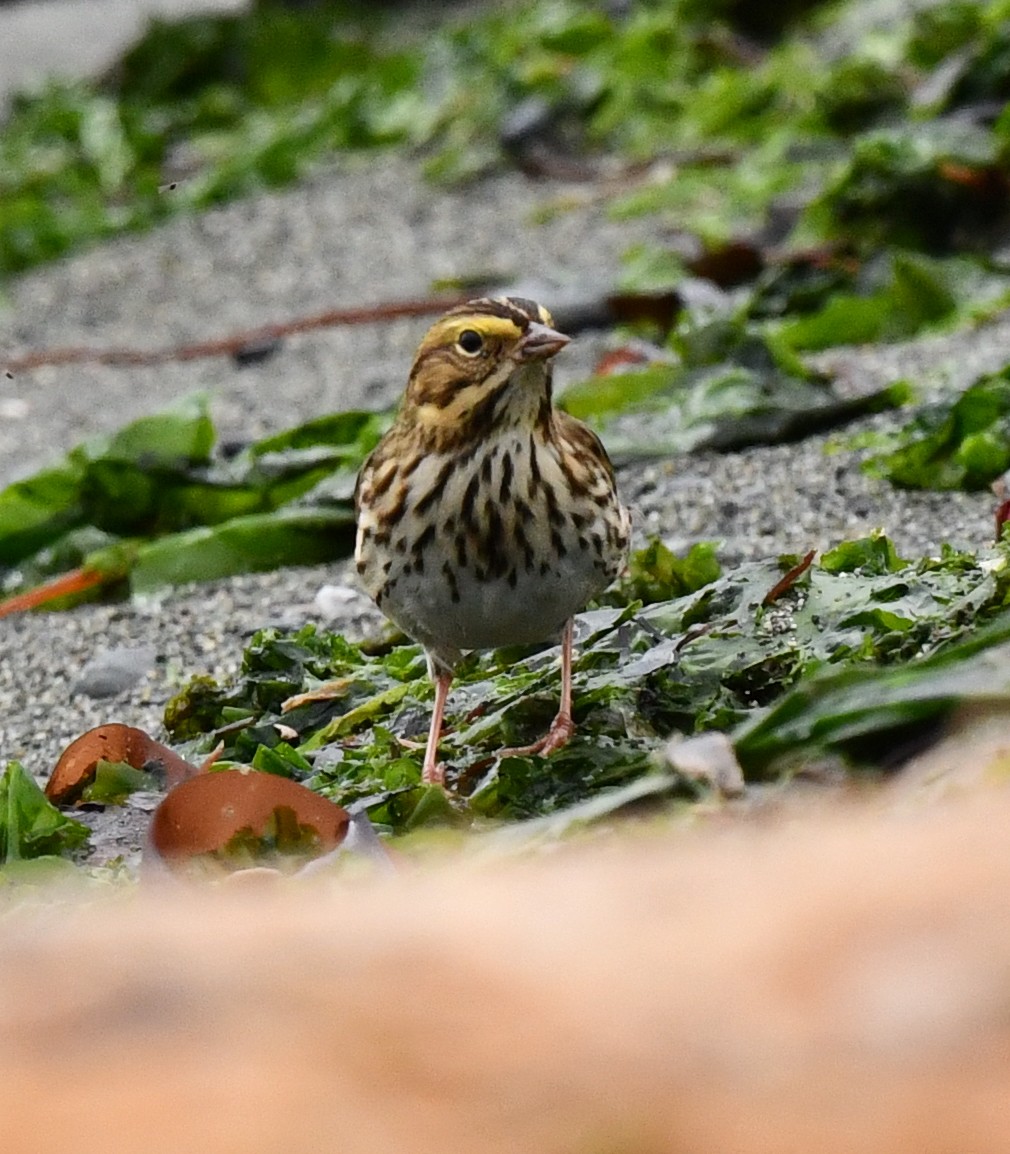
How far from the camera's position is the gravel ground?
6055mm

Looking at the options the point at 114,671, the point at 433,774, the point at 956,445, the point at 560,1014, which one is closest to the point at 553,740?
the point at 433,774

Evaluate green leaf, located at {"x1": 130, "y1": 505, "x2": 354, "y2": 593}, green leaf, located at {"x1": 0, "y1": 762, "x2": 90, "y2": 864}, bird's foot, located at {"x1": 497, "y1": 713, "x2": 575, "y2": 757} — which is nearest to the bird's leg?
bird's foot, located at {"x1": 497, "y1": 713, "x2": 575, "y2": 757}

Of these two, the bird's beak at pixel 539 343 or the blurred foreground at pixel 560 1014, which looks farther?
the bird's beak at pixel 539 343

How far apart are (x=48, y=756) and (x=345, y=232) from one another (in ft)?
22.6

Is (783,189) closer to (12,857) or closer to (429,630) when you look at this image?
(429,630)

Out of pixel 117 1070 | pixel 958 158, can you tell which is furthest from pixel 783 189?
pixel 117 1070

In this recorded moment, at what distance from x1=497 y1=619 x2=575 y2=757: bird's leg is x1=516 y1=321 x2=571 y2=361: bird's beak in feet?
1.88

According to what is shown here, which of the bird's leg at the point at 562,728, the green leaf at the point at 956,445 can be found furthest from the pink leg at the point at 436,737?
the green leaf at the point at 956,445

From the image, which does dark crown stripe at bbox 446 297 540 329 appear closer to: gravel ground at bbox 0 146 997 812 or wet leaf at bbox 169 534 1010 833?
wet leaf at bbox 169 534 1010 833

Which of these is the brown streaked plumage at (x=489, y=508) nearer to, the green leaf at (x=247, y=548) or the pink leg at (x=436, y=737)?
the pink leg at (x=436, y=737)

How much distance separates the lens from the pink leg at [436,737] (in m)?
4.56

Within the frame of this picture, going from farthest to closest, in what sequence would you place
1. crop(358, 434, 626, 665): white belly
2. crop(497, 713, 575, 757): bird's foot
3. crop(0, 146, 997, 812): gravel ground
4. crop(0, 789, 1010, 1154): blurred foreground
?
crop(0, 146, 997, 812): gravel ground, crop(358, 434, 626, 665): white belly, crop(497, 713, 575, 757): bird's foot, crop(0, 789, 1010, 1154): blurred foreground

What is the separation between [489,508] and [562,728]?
47cm

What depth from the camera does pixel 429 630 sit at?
15.6 ft
